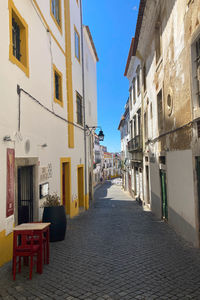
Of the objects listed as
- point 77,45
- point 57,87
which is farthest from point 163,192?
point 77,45

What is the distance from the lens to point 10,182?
5.18m

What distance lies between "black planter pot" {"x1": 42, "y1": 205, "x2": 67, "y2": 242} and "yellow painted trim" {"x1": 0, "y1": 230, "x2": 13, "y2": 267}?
1432 mm

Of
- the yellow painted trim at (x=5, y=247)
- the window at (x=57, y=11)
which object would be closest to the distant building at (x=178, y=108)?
the window at (x=57, y=11)

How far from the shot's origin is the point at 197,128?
5934 millimetres

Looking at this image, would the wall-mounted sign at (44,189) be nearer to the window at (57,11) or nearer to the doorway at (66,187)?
the doorway at (66,187)

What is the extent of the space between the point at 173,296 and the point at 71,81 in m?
9.72

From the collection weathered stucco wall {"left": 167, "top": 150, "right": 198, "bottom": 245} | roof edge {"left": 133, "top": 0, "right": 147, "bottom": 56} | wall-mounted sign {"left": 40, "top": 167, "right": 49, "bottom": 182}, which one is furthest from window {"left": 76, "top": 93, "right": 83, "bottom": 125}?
weathered stucco wall {"left": 167, "top": 150, "right": 198, "bottom": 245}

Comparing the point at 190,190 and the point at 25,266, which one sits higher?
the point at 190,190

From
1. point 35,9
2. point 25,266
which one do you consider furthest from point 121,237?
point 35,9

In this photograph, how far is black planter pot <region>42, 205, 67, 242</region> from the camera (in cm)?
648

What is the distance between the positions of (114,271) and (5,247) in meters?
2.14

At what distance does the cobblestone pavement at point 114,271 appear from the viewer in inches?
149

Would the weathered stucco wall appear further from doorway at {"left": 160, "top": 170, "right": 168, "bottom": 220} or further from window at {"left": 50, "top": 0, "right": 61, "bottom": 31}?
window at {"left": 50, "top": 0, "right": 61, "bottom": 31}

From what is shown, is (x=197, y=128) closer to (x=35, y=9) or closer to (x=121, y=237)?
(x=121, y=237)
